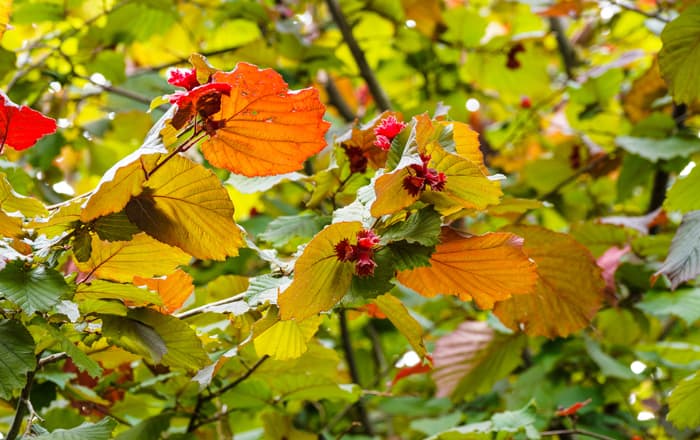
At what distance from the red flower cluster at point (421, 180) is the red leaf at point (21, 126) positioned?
0.28 m

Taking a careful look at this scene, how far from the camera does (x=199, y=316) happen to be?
2.55 feet

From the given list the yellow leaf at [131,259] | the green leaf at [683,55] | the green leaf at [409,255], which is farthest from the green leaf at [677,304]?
the yellow leaf at [131,259]

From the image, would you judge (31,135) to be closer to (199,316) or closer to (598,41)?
(199,316)

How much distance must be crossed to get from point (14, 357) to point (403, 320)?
1.06 ft

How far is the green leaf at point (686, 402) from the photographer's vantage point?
0.81 meters

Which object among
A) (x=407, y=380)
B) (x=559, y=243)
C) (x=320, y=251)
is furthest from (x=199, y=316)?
(x=407, y=380)

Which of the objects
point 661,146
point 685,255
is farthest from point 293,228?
point 661,146

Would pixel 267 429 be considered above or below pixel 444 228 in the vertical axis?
below

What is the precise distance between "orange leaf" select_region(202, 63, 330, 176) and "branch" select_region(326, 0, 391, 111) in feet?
2.83

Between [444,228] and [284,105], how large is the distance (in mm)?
178

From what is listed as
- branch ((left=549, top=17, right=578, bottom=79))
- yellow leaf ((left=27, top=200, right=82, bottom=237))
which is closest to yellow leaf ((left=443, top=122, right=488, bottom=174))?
yellow leaf ((left=27, top=200, right=82, bottom=237))

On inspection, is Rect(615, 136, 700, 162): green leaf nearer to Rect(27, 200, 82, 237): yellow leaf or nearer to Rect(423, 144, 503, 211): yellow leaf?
Rect(423, 144, 503, 211): yellow leaf

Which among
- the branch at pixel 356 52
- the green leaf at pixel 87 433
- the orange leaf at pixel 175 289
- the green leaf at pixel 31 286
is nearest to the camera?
the green leaf at pixel 31 286

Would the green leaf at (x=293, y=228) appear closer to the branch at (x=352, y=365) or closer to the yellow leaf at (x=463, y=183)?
the yellow leaf at (x=463, y=183)
